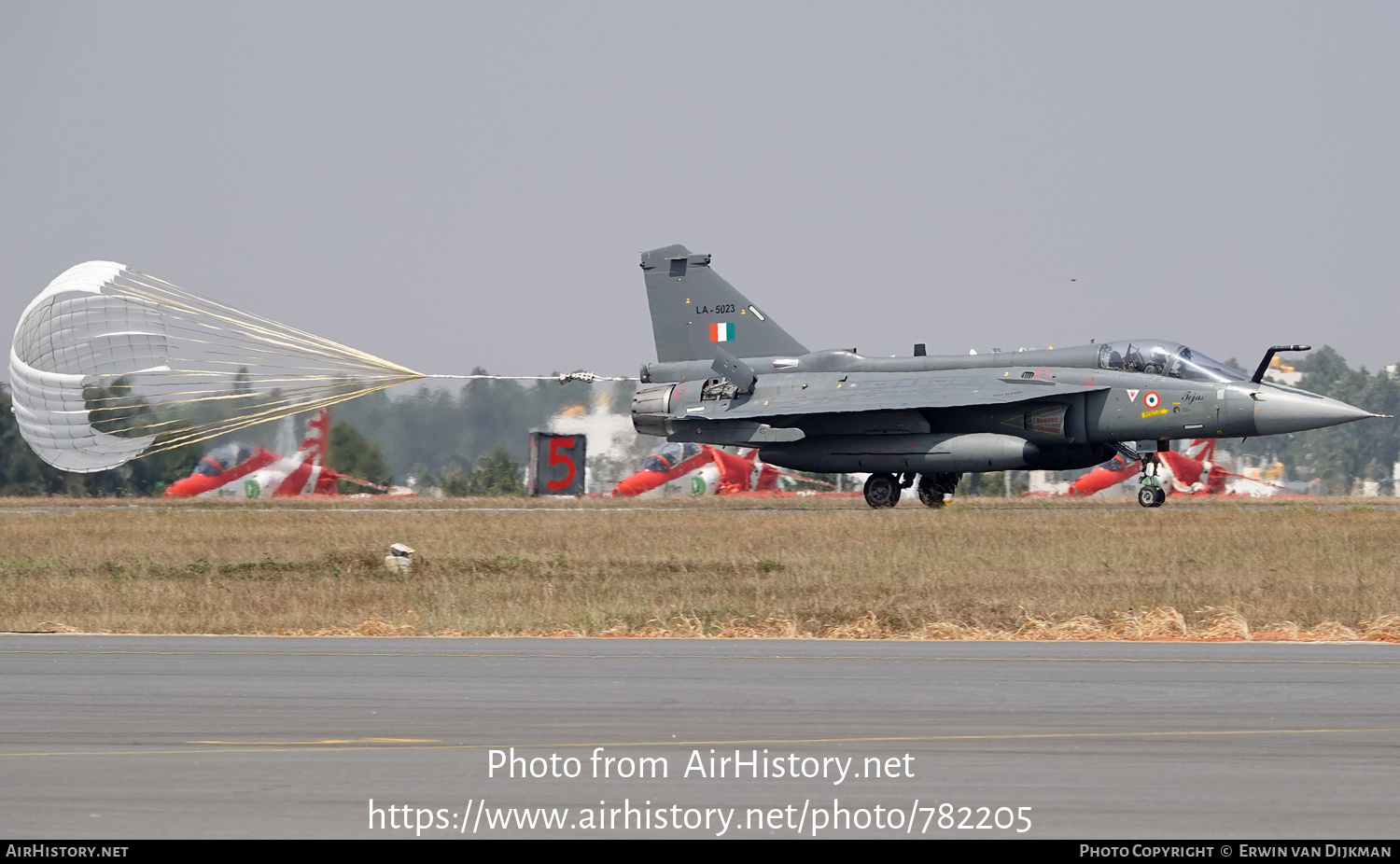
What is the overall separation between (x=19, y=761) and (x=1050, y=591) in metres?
11.2

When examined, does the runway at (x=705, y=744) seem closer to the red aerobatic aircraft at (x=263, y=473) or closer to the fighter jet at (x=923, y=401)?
the fighter jet at (x=923, y=401)

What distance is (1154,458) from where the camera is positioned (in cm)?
2905

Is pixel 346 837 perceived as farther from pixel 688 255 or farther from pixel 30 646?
pixel 688 255

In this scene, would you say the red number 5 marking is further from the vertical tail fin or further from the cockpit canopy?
the cockpit canopy

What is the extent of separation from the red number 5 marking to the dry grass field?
16.6 metres

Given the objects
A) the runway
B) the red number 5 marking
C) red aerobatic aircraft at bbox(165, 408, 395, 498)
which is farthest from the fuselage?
the runway

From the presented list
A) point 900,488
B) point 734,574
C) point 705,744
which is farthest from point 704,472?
point 705,744

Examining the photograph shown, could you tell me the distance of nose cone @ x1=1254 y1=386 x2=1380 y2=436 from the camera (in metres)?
27.1

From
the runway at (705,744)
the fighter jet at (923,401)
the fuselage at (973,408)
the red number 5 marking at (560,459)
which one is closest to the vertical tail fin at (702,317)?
the fighter jet at (923,401)

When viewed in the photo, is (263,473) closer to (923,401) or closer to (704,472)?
(704,472)

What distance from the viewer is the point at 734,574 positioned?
1797 cm

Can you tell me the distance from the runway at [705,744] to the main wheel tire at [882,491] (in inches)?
777

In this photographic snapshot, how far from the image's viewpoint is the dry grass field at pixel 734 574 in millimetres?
13641
